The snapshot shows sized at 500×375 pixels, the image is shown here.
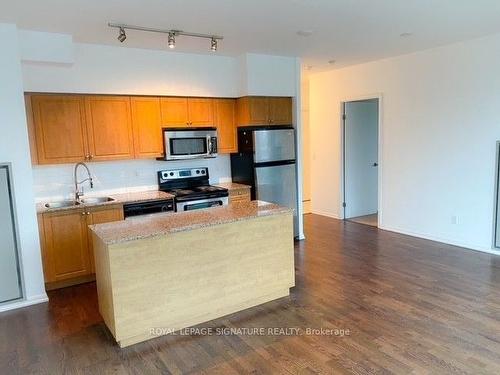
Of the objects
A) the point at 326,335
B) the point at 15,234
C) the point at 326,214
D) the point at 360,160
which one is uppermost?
the point at 360,160

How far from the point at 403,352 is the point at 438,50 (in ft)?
13.4

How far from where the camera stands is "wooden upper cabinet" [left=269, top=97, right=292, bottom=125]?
537cm

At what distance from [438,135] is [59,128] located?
15.8 feet

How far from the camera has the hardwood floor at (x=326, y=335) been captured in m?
2.66

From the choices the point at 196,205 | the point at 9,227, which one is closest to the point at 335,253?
the point at 196,205

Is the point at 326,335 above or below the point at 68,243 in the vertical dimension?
below

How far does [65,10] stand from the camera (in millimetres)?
3182

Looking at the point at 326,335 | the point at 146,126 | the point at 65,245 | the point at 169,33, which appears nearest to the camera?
the point at 326,335

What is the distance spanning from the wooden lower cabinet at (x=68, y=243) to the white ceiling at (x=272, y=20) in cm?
188

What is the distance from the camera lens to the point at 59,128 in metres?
4.19

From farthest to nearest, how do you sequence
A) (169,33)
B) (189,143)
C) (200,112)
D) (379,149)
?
(379,149) → (200,112) → (189,143) → (169,33)

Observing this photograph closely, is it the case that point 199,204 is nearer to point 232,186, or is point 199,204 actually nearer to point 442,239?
point 232,186

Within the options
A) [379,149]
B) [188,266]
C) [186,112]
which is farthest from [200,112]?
[379,149]

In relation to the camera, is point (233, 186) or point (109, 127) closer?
point (109, 127)
